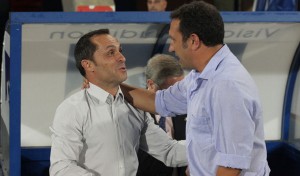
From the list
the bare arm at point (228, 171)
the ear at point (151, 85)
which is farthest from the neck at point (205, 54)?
the ear at point (151, 85)

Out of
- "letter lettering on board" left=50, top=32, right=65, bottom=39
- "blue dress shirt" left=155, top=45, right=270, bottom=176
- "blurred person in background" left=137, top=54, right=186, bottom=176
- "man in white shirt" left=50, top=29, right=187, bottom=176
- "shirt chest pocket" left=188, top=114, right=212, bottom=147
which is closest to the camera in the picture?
"blue dress shirt" left=155, top=45, right=270, bottom=176

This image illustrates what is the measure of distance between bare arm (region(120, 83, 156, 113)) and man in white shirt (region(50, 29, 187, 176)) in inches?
1.6

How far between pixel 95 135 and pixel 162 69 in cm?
106

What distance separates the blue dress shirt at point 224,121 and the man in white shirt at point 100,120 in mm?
546

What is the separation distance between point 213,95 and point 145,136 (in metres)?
0.97

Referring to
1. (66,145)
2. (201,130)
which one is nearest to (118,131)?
Result: (66,145)

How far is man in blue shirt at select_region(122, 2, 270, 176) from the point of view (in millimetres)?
2486

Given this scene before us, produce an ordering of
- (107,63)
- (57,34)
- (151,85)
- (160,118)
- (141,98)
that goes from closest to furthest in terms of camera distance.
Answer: (107,63), (141,98), (151,85), (160,118), (57,34)

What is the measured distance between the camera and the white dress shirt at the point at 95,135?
2.95m

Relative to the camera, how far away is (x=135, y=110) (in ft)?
11.0

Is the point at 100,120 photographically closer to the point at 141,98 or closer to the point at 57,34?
the point at 141,98

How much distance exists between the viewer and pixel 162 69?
403 centimetres

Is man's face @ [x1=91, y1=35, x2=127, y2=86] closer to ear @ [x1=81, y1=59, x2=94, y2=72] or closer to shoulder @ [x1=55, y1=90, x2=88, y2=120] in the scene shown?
ear @ [x1=81, y1=59, x2=94, y2=72]

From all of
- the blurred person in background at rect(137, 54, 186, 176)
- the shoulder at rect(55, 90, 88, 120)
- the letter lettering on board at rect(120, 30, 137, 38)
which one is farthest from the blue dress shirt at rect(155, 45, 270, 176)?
the letter lettering on board at rect(120, 30, 137, 38)
